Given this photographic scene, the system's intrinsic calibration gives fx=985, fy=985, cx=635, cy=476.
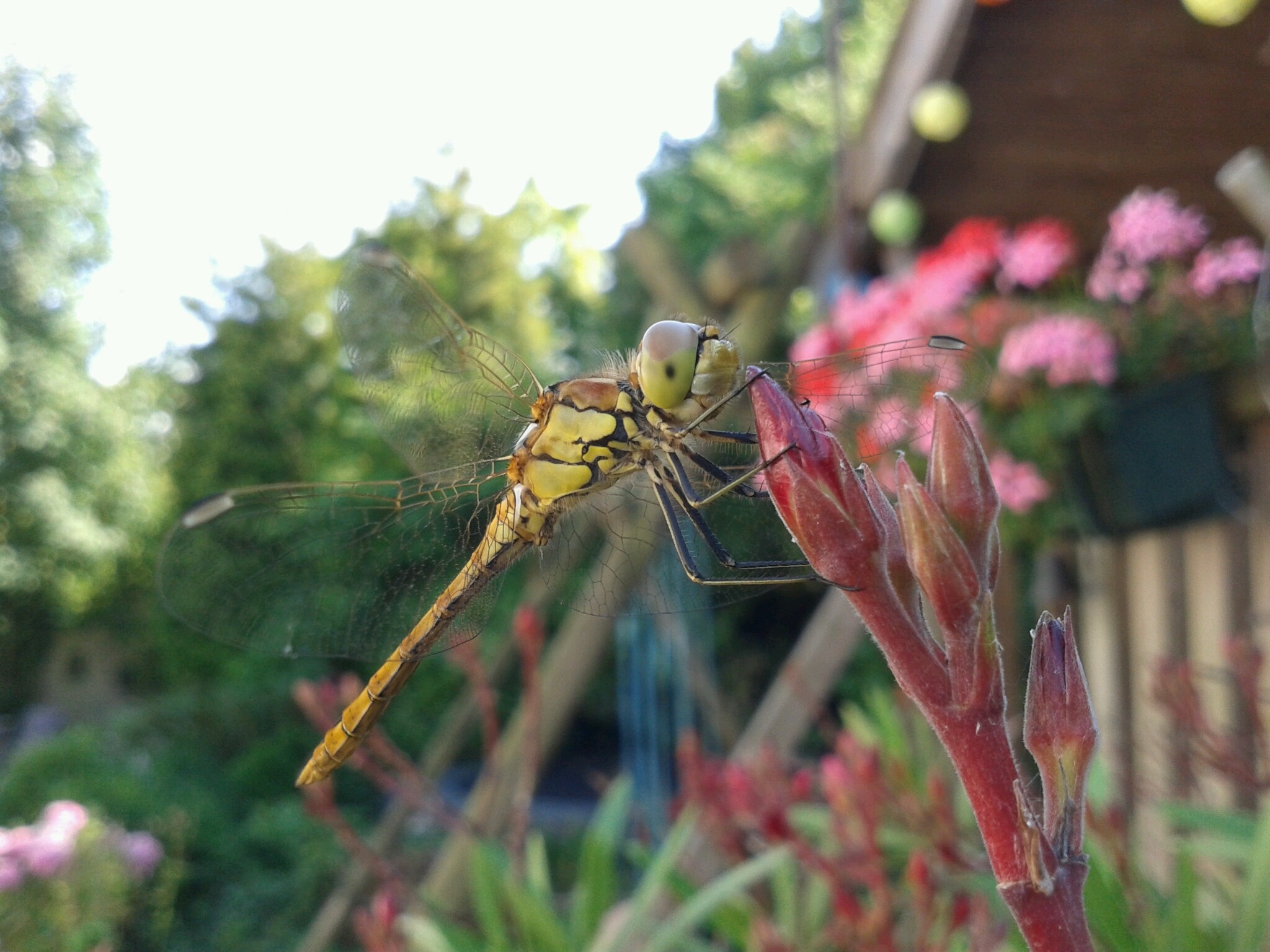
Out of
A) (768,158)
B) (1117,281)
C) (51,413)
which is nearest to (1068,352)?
(1117,281)

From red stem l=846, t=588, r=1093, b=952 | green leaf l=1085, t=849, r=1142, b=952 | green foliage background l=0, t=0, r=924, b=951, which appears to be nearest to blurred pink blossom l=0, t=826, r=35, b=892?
green leaf l=1085, t=849, r=1142, b=952

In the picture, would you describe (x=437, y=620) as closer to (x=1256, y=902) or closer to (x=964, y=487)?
(x=964, y=487)

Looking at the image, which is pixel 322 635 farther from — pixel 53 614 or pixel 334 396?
pixel 53 614

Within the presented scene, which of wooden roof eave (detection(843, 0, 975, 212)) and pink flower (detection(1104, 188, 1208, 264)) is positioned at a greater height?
wooden roof eave (detection(843, 0, 975, 212))

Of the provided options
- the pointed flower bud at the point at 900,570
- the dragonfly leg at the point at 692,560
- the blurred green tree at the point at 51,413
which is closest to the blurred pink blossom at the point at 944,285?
the dragonfly leg at the point at 692,560

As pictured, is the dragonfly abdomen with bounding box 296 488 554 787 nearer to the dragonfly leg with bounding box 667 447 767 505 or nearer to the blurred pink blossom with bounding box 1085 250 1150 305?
the dragonfly leg with bounding box 667 447 767 505

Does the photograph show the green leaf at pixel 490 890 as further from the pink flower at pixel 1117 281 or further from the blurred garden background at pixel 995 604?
the pink flower at pixel 1117 281

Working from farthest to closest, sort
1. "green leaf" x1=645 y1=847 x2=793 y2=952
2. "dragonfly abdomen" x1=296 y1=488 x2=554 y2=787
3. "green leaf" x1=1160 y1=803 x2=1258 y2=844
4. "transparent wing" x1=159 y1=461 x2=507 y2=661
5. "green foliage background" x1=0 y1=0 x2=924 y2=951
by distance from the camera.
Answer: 1. "green foliage background" x1=0 y1=0 x2=924 y2=951
2. "green leaf" x1=645 y1=847 x2=793 y2=952
3. "green leaf" x1=1160 y1=803 x2=1258 y2=844
4. "transparent wing" x1=159 y1=461 x2=507 y2=661
5. "dragonfly abdomen" x1=296 y1=488 x2=554 y2=787
